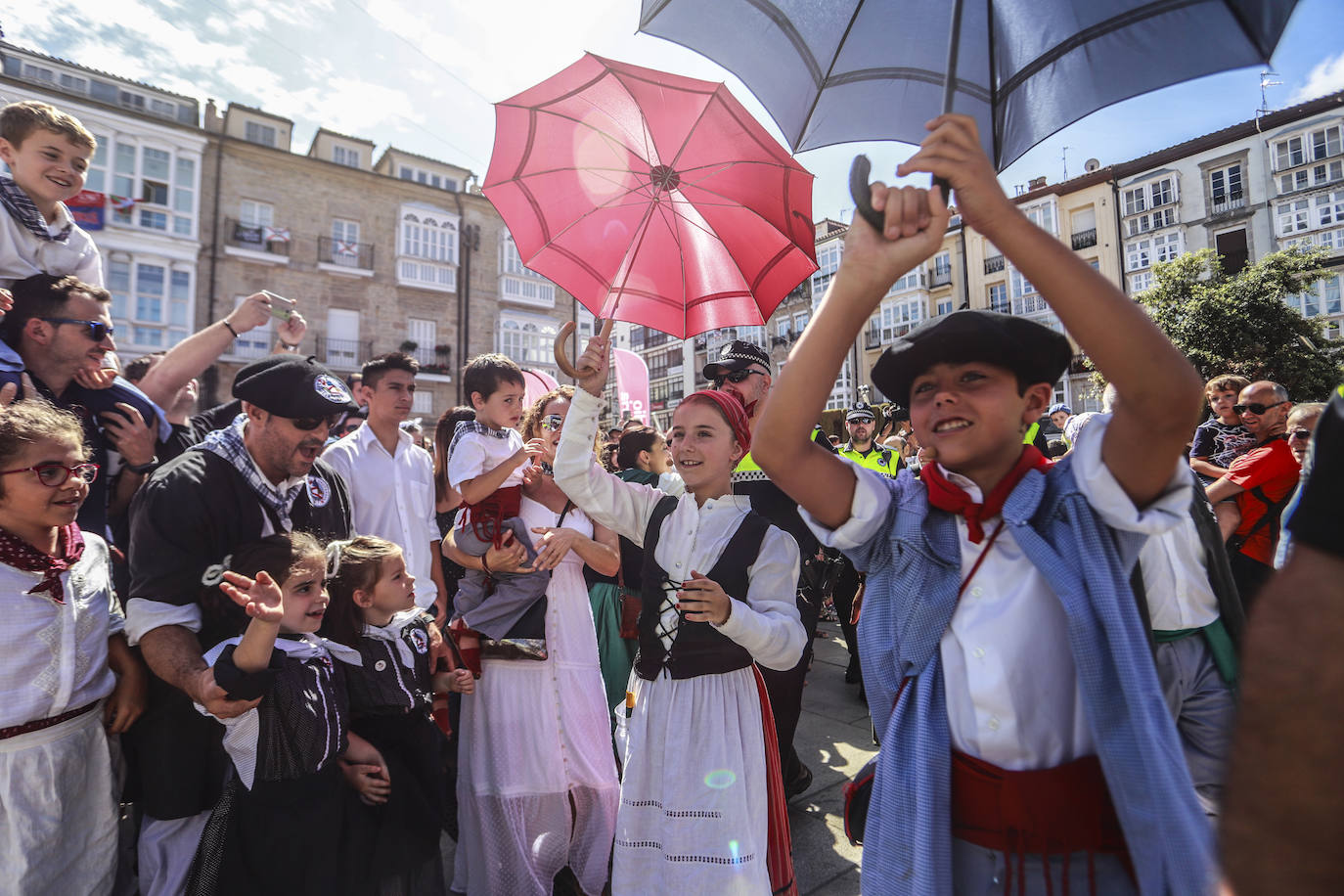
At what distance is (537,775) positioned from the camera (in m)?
3.11

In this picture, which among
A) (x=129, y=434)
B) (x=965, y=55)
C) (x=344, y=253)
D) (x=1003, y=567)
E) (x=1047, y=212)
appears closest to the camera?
(x=1003, y=567)

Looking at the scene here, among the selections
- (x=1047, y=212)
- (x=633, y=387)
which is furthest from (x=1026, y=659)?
(x=1047, y=212)

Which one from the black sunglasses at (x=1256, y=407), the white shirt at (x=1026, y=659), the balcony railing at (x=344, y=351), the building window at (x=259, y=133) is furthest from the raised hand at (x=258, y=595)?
the building window at (x=259, y=133)

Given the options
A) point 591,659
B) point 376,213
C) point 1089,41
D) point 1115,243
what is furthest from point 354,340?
point 1115,243

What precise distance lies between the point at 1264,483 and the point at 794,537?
10.6ft

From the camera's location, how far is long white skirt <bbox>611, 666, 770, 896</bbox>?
2.28 metres

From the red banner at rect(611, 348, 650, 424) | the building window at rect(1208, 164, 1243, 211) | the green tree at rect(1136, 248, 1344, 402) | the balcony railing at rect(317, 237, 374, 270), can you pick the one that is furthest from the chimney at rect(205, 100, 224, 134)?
the building window at rect(1208, 164, 1243, 211)

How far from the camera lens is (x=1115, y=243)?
108 feet

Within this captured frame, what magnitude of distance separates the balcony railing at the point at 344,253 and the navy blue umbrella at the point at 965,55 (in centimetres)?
2713

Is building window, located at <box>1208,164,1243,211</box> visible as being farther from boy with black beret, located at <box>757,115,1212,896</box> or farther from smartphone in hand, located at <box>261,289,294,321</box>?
smartphone in hand, located at <box>261,289,294,321</box>

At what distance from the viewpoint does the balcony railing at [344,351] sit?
25.3 meters

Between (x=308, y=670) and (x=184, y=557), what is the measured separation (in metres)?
0.54

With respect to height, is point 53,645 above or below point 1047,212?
below

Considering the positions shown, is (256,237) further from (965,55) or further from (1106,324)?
(1106,324)
